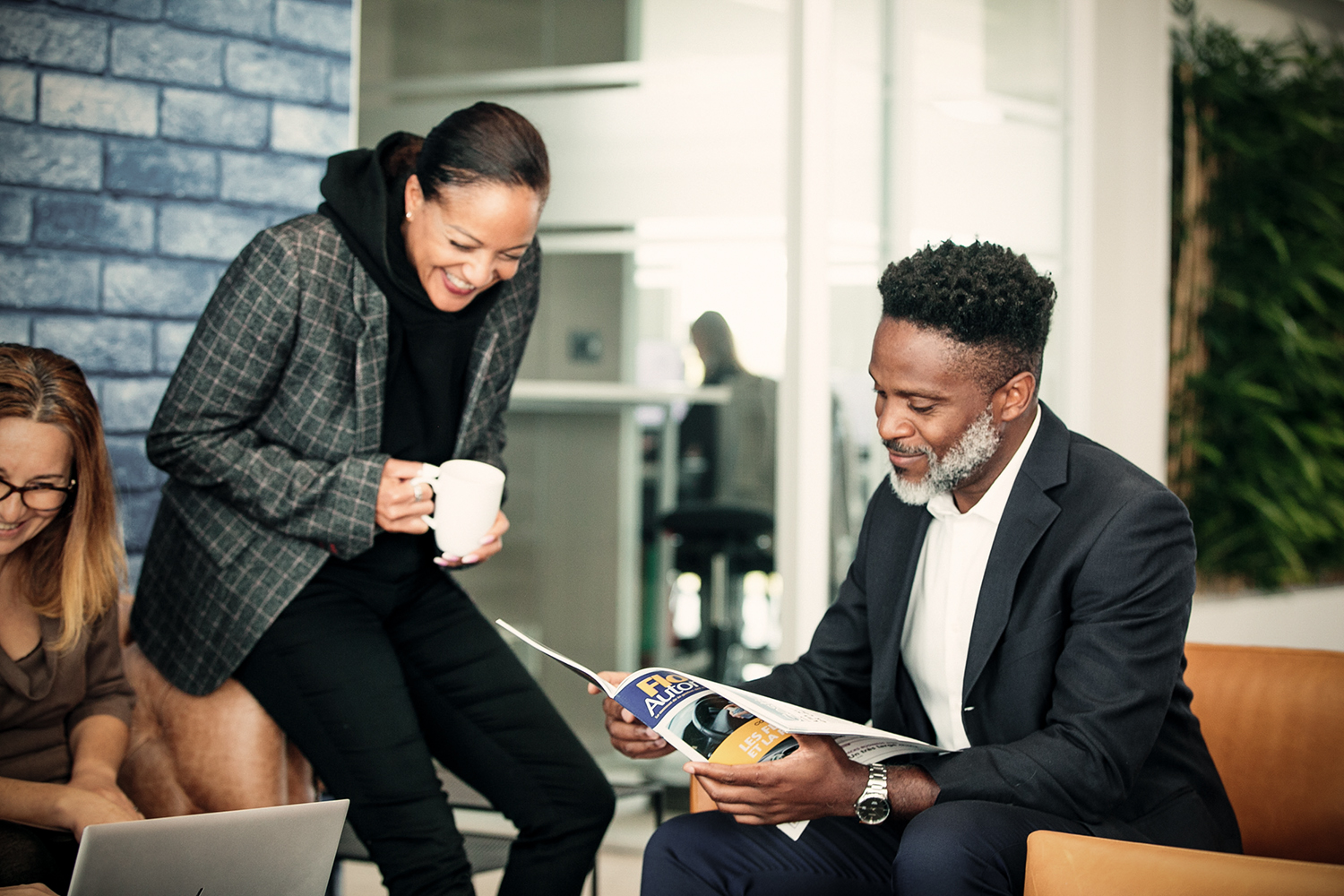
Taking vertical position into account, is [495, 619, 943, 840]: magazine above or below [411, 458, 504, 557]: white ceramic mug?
below

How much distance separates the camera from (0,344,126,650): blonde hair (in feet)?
4.52

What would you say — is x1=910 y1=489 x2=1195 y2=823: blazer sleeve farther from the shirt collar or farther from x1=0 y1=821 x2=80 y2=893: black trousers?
x1=0 y1=821 x2=80 y2=893: black trousers

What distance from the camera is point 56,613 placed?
1433 mm

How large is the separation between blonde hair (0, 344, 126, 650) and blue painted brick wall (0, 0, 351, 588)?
0.54m

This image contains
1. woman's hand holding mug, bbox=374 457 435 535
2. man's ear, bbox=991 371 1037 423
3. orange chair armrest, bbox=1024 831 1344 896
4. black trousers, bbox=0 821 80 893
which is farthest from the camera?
woman's hand holding mug, bbox=374 457 435 535

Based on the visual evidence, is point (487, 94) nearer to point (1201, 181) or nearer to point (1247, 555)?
point (1201, 181)

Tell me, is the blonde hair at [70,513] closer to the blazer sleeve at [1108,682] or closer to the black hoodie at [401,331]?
the black hoodie at [401,331]

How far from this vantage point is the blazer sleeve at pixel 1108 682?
4.02 ft

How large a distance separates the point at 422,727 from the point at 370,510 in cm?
37

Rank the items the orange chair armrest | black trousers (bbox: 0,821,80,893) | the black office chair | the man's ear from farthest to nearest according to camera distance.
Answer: the black office chair → the man's ear → black trousers (bbox: 0,821,80,893) → the orange chair armrest

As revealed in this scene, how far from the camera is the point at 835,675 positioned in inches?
62.8

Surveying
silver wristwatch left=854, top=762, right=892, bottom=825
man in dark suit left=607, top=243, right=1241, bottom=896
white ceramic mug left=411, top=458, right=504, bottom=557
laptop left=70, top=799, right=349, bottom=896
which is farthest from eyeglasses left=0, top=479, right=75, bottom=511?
silver wristwatch left=854, top=762, right=892, bottom=825

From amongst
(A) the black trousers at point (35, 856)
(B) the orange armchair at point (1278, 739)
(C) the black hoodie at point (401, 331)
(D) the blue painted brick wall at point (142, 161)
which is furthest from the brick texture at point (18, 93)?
(B) the orange armchair at point (1278, 739)

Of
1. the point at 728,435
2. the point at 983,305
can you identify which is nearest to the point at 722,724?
the point at 983,305
